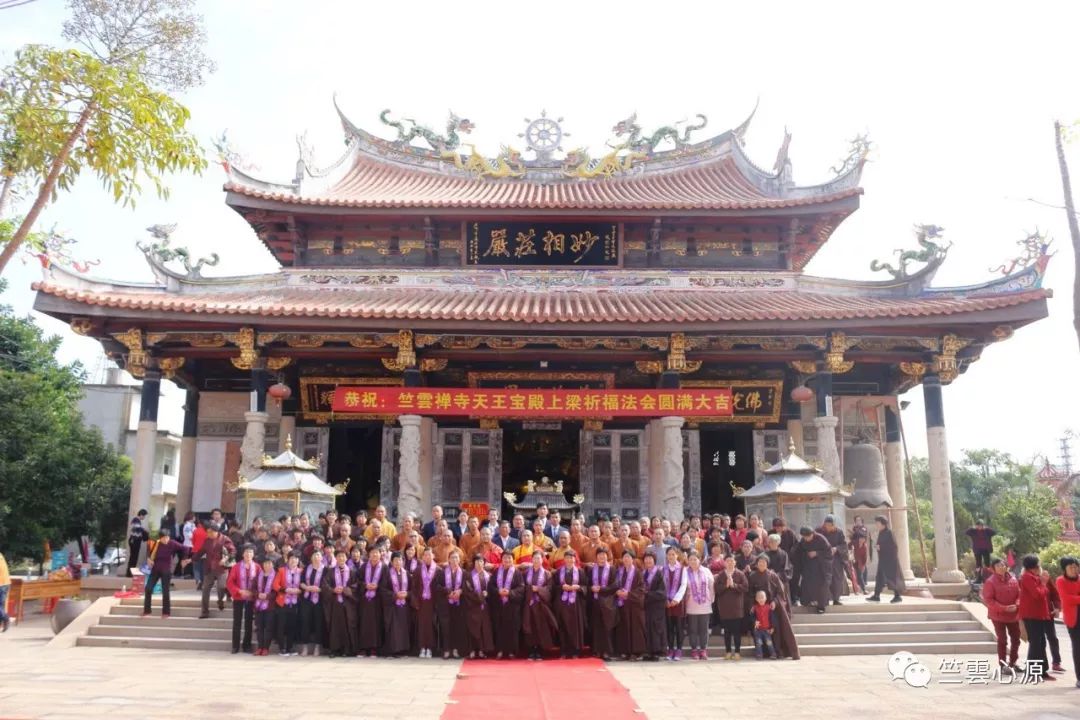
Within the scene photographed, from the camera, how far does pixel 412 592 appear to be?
9.58 meters

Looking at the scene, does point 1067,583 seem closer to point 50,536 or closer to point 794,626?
point 794,626

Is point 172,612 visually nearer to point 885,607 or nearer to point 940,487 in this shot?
point 885,607

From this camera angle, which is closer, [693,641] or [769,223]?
[693,641]

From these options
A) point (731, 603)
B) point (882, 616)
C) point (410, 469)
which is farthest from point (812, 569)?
point (410, 469)

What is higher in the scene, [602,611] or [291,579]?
[291,579]

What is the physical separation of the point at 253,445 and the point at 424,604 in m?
5.44

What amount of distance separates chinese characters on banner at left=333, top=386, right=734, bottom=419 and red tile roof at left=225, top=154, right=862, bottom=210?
13.2 ft

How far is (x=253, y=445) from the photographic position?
13656 millimetres

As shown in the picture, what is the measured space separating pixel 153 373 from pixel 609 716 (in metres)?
10.8

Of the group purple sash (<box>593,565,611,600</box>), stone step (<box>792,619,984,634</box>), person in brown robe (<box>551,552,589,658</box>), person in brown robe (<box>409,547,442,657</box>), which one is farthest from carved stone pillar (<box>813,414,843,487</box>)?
person in brown robe (<box>409,547,442,657</box>)

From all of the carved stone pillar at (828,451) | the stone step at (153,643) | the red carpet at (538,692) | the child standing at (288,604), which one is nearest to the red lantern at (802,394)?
the carved stone pillar at (828,451)

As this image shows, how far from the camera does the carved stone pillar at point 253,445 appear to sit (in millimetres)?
13398

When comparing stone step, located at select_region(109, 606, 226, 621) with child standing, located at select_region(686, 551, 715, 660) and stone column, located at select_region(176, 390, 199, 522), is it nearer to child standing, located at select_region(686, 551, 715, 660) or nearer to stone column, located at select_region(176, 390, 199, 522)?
stone column, located at select_region(176, 390, 199, 522)

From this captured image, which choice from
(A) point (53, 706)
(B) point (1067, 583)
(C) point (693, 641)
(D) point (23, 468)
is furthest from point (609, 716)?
(D) point (23, 468)
